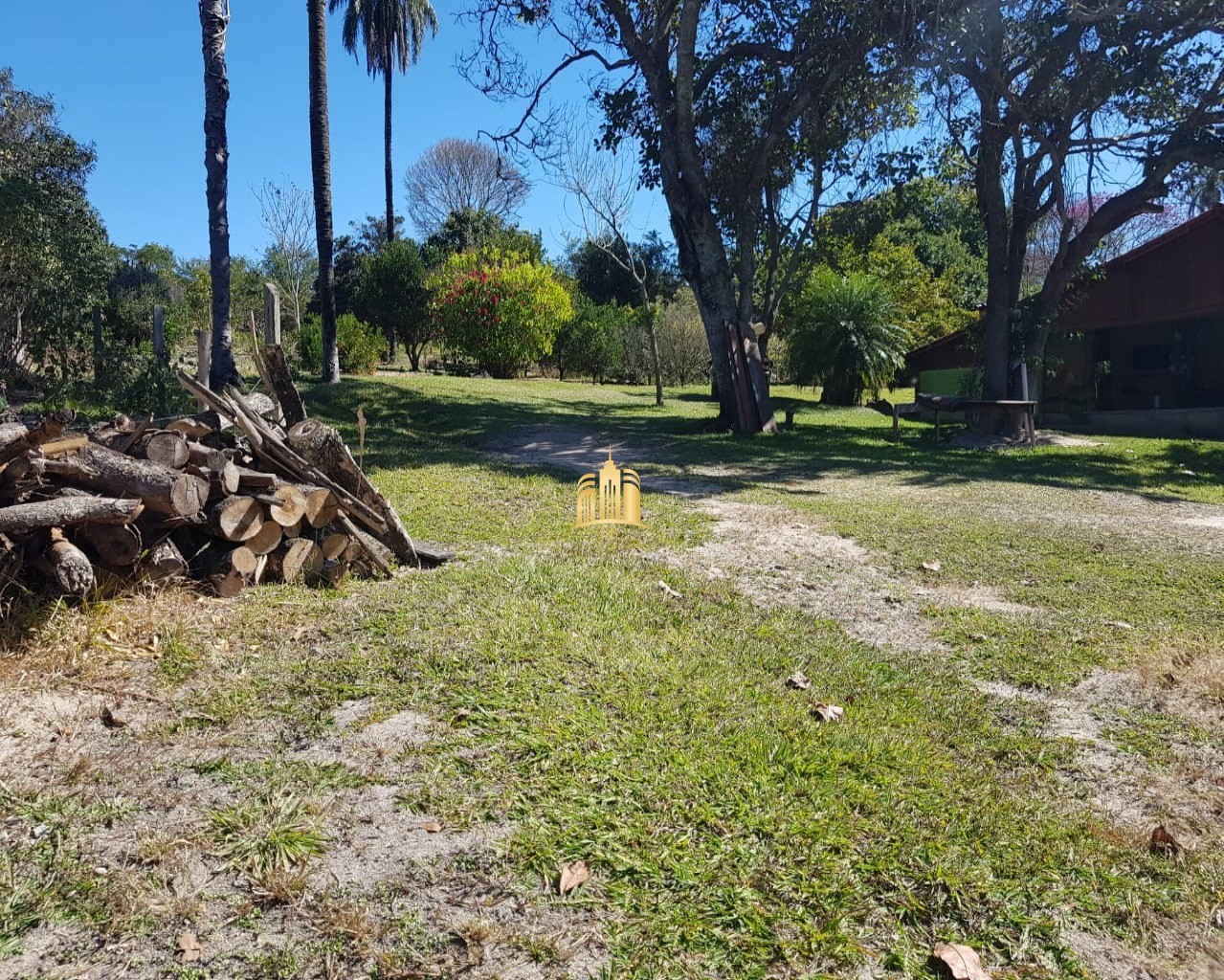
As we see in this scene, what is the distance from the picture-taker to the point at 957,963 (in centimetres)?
228

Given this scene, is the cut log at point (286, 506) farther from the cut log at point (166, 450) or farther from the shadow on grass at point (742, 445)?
the shadow on grass at point (742, 445)

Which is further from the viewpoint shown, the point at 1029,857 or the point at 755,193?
the point at 755,193

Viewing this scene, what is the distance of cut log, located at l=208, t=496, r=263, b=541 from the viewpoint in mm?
4543

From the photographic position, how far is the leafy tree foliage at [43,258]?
13.5 m

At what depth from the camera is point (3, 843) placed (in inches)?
102

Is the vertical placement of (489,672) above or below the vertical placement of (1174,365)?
below

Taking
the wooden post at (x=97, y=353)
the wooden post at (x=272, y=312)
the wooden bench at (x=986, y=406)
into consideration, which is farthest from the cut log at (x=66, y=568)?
the wooden bench at (x=986, y=406)

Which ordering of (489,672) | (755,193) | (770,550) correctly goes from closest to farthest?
(489,672) < (770,550) < (755,193)

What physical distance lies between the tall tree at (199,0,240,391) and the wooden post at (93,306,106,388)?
1616 mm

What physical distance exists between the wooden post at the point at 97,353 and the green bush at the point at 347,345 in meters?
8.42

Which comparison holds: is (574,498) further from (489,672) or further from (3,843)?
(3,843)

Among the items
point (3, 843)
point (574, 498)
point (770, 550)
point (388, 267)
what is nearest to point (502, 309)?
point (388, 267)

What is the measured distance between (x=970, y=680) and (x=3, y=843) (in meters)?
4.08

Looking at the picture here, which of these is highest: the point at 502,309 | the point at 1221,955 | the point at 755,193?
the point at 755,193
